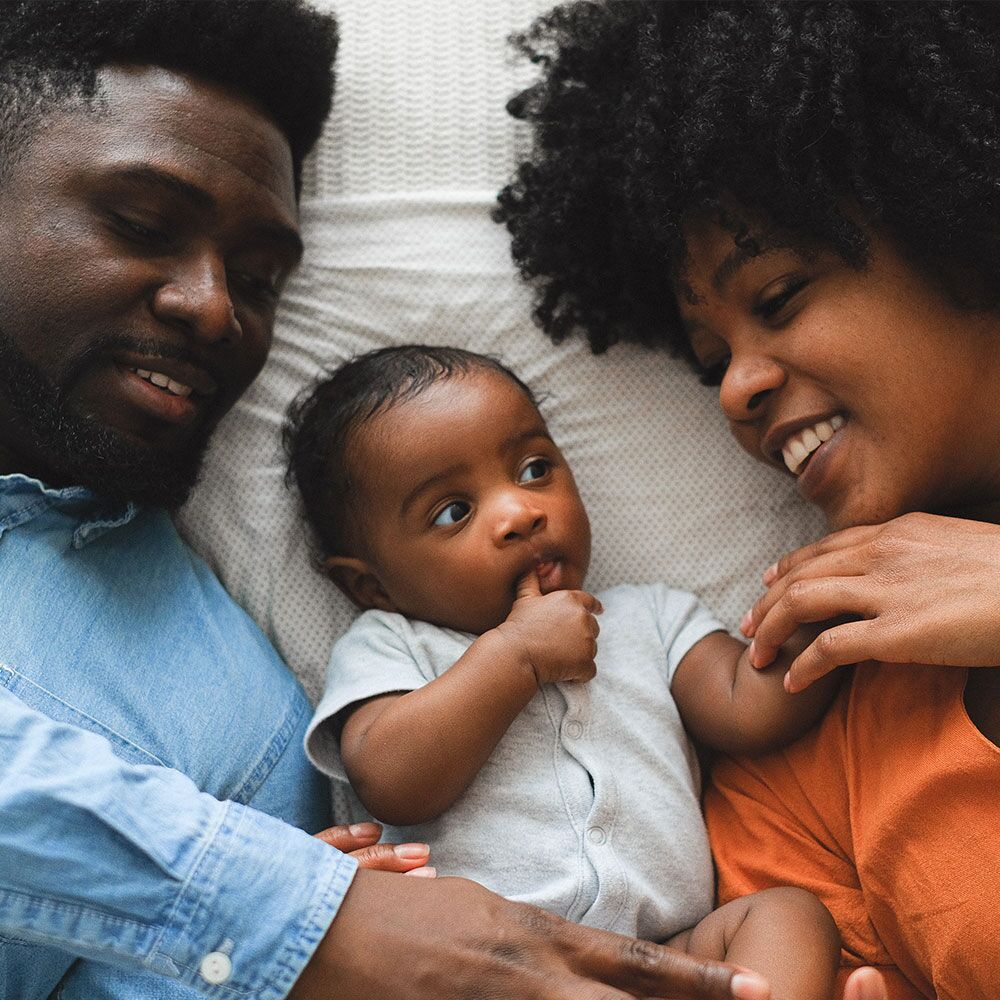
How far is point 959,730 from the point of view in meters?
1.50

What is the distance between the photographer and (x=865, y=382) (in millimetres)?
1570

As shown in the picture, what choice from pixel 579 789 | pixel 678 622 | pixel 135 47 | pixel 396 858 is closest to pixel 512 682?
pixel 579 789

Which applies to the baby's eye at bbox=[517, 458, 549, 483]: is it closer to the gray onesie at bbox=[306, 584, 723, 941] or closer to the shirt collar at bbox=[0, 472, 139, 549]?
the gray onesie at bbox=[306, 584, 723, 941]

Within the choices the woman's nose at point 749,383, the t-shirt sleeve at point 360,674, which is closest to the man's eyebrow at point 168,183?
the t-shirt sleeve at point 360,674

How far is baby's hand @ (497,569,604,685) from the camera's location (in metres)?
1.65

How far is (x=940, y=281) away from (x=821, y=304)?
0.20 m

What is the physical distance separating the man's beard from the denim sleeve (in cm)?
47

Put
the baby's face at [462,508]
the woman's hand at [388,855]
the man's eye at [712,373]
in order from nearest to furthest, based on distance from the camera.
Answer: the woman's hand at [388,855], the baby's face at [462,508], the man's eye at [712,373]

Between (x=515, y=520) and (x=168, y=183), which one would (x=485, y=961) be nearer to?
(x=515, y=520)

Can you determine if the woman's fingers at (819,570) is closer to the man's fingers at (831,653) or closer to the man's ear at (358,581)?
the man's fingers at (831,653)

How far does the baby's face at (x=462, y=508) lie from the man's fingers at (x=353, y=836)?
372mm

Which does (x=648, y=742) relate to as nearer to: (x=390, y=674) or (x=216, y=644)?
(x=390, y=674)

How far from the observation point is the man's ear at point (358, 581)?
6.16ft

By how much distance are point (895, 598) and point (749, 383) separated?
0.41 meters
